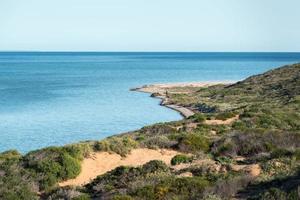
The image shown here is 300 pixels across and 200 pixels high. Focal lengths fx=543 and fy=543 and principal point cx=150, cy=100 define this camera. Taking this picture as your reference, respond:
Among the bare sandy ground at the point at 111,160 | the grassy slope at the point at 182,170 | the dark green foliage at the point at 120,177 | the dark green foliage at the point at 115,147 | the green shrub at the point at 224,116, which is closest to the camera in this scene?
the grassy slope at the point at 182,170

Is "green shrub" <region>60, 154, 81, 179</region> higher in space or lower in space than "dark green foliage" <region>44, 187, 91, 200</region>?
lower

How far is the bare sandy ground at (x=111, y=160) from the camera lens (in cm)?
2323

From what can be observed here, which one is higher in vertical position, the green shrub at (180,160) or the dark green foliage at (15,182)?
the green shrub at (180,160)

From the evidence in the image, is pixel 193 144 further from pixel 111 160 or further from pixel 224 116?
pixel 224 116

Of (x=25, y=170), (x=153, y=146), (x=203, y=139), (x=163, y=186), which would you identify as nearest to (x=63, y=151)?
(x=25, y=170)

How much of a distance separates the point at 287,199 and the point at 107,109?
6071 centimetres

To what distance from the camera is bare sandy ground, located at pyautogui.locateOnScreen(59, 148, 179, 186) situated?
2323 centimetres

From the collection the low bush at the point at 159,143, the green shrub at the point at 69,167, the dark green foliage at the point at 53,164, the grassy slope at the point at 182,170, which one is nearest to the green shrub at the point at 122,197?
the grassy slope at the point at 182,170

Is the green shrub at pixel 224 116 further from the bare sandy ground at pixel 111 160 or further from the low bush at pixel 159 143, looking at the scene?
the bare sandy ground at pixel 111 160

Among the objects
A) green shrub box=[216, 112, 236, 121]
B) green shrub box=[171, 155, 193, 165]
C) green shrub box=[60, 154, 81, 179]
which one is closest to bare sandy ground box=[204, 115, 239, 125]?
green shrub box=[216, 112, 236, 121]

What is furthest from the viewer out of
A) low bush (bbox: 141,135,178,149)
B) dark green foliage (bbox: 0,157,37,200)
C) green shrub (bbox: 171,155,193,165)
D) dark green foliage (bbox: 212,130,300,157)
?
low bush (bbox: 141,135,178,149)

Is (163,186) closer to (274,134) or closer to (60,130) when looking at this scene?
(274,134)

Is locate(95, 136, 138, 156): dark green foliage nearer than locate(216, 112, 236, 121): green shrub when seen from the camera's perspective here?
Yes

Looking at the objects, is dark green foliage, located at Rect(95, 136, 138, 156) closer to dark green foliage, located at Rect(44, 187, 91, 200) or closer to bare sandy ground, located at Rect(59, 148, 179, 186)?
bare sandy ground, located at Rect(59, 148, 179, 186)
